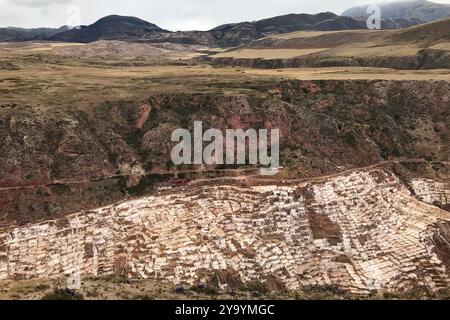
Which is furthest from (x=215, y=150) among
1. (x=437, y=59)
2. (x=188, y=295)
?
(x=437, y=59)

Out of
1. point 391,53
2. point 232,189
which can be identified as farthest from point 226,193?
point 391,53

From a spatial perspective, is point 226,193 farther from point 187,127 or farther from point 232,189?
point 187,127

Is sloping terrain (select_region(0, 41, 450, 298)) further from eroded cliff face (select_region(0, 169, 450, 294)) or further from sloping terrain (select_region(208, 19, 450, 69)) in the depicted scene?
sloping terrain (select_region(208, 19, 450, 69))

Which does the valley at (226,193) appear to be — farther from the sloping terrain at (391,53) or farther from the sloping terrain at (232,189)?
the sloping terrain at (391,53)

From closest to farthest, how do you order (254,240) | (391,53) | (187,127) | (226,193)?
(254,240) → (226,193) → (187,127) → (391,53)

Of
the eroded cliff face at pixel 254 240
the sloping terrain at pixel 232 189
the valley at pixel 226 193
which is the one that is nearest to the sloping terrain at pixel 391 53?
the valley at pixel 226 193

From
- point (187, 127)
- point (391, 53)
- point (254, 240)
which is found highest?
point (391, 53)

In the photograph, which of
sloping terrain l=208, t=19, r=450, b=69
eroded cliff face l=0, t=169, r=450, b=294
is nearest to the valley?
eroded cliff face l=0, t=169, r=450, b=294

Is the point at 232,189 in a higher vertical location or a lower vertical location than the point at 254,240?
higher
